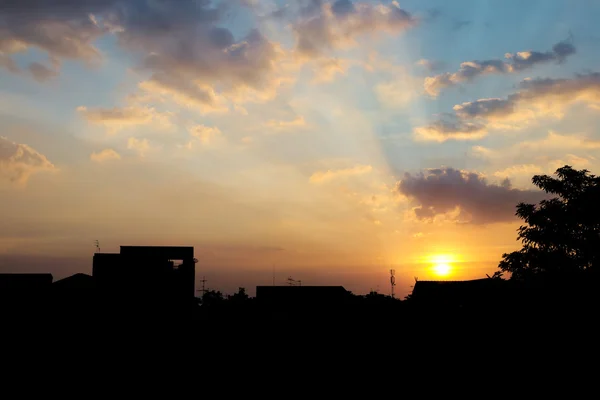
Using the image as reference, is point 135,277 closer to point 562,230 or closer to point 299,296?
point 299,296

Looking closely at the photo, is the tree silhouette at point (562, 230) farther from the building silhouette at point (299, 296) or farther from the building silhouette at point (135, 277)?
the building silhouette at point (135, 277)

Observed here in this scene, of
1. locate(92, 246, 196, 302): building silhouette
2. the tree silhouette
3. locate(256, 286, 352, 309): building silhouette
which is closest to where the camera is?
the tree silhouette

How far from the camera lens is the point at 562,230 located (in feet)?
112

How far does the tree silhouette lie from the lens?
1308 inches

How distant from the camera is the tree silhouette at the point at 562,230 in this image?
33219 mm

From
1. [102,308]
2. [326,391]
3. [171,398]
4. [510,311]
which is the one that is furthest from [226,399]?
[102,308]

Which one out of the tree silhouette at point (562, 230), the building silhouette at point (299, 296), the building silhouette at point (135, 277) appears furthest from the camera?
the building silhouette at point (299, 296)

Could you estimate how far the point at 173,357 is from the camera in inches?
1080

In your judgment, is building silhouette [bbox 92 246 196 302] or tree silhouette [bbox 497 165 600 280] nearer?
tree silhouette [bbox 497 165 600 280]

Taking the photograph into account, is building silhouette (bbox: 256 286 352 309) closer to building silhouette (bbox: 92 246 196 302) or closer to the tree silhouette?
building silhouette (bbox: 92 246 196 302)

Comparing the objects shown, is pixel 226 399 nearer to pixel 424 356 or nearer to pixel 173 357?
pixel 173 357

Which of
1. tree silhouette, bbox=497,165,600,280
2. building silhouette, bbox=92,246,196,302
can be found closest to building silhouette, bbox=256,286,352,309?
building silhouette, bbox=92,246,196,302

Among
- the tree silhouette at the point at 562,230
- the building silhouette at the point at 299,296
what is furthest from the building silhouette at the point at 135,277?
the tree silhouette at the point at 562,230

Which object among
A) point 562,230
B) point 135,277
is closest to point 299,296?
point 135,277
